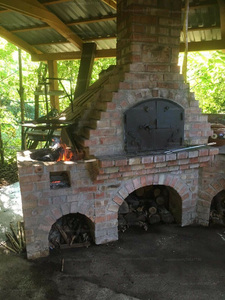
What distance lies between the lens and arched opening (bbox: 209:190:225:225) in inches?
189

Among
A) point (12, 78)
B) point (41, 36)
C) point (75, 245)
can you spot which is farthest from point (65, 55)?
point (75, 245)

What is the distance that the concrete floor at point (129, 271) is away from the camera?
314 centimetres

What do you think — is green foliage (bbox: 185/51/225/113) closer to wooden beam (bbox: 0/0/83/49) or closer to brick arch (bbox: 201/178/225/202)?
wooden beam (bbox: 0/0/83/49)

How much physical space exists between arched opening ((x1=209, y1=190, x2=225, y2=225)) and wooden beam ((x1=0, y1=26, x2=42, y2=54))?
6.84 m

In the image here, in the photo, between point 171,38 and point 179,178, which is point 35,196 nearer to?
point 179,178

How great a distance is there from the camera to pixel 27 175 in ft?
11.7

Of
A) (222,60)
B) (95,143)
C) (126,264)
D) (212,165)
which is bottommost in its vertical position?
(126,264)

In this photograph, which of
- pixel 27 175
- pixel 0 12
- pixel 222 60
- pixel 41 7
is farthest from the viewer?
pixel 222 60

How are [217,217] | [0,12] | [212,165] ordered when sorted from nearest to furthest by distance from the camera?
[212,165] < [217,217] < [0,12]

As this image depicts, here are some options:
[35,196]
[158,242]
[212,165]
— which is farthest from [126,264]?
[212,165]

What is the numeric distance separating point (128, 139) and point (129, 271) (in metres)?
2.02

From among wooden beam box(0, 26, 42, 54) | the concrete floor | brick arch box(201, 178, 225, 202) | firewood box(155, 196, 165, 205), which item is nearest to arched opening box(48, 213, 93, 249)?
the concrete floor

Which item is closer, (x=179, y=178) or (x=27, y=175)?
(x=27, y=175)

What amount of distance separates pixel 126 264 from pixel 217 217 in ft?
7.41
